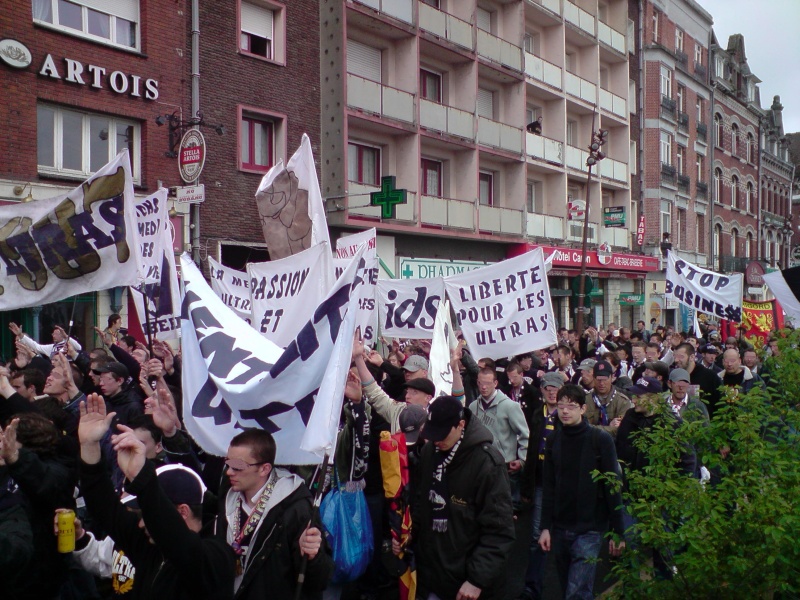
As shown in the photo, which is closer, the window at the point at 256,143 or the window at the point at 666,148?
the window at the point at 256,143

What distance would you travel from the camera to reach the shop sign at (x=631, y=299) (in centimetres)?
3388

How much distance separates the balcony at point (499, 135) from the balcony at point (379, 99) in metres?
3.40

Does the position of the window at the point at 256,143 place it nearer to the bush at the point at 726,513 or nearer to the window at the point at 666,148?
the bush at the point at 726,513

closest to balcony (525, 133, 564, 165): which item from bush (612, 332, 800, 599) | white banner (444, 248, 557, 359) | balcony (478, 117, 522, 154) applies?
balcony (478, 117, 522, 154)

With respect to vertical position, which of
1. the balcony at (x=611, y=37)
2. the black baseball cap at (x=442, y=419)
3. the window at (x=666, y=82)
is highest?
the balcony at (x=611, y=37)

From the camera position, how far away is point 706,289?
14406mm

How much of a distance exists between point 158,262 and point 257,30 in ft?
36.7

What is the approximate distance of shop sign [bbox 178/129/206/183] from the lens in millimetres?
15242

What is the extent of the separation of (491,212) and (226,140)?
988cm

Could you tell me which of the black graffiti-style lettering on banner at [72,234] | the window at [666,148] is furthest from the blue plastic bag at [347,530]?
the window at [666,148]

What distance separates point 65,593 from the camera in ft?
14.5

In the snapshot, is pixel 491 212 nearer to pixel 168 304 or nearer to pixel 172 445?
pixel 168 304

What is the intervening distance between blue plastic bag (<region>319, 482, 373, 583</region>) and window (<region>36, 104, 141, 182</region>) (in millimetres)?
11073

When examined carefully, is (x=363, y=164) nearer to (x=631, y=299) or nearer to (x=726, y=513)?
(x=631, y=299)
